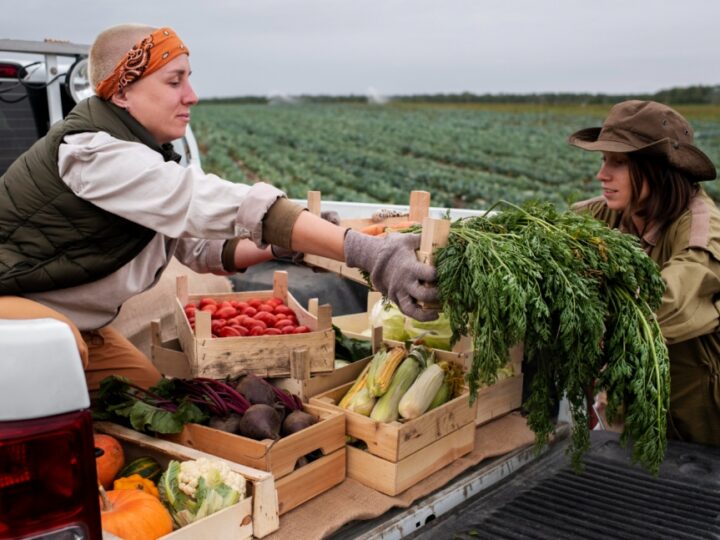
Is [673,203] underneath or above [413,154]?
above

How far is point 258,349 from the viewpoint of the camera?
3.11m

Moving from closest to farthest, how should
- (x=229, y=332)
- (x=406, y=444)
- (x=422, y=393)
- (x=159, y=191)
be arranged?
1. (x=159, y=191)
2. (x=406, y=444)
3. (x=422, y=393)
4. (x=229, y=332)

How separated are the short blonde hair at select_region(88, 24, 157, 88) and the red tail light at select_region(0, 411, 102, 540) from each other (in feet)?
5.93

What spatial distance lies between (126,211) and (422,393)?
128 centimetres

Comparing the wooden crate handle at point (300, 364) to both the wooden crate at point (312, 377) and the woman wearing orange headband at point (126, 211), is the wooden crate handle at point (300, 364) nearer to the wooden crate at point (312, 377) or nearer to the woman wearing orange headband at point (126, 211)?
the wooden crate at point (312, 377)

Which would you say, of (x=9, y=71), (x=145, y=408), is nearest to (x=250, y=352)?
(x=145, y=408)

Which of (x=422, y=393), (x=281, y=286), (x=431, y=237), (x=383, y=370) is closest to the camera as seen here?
(x=431, y=237)

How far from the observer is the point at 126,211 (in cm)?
252

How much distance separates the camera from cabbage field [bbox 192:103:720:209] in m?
29.5

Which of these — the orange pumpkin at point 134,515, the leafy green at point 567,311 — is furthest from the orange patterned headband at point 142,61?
the orange pumpkin at point 134,515

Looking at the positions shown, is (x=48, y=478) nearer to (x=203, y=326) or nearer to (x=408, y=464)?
(x=408, y=464)

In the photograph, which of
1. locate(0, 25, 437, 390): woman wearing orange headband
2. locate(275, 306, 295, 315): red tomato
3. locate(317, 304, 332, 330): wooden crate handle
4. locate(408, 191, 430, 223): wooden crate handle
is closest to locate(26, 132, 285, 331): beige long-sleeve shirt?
locate(0, 25, 437, 390): woman wearing orange headband

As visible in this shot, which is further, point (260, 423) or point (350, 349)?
point (350, 349)

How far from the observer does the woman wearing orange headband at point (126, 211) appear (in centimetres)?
242
